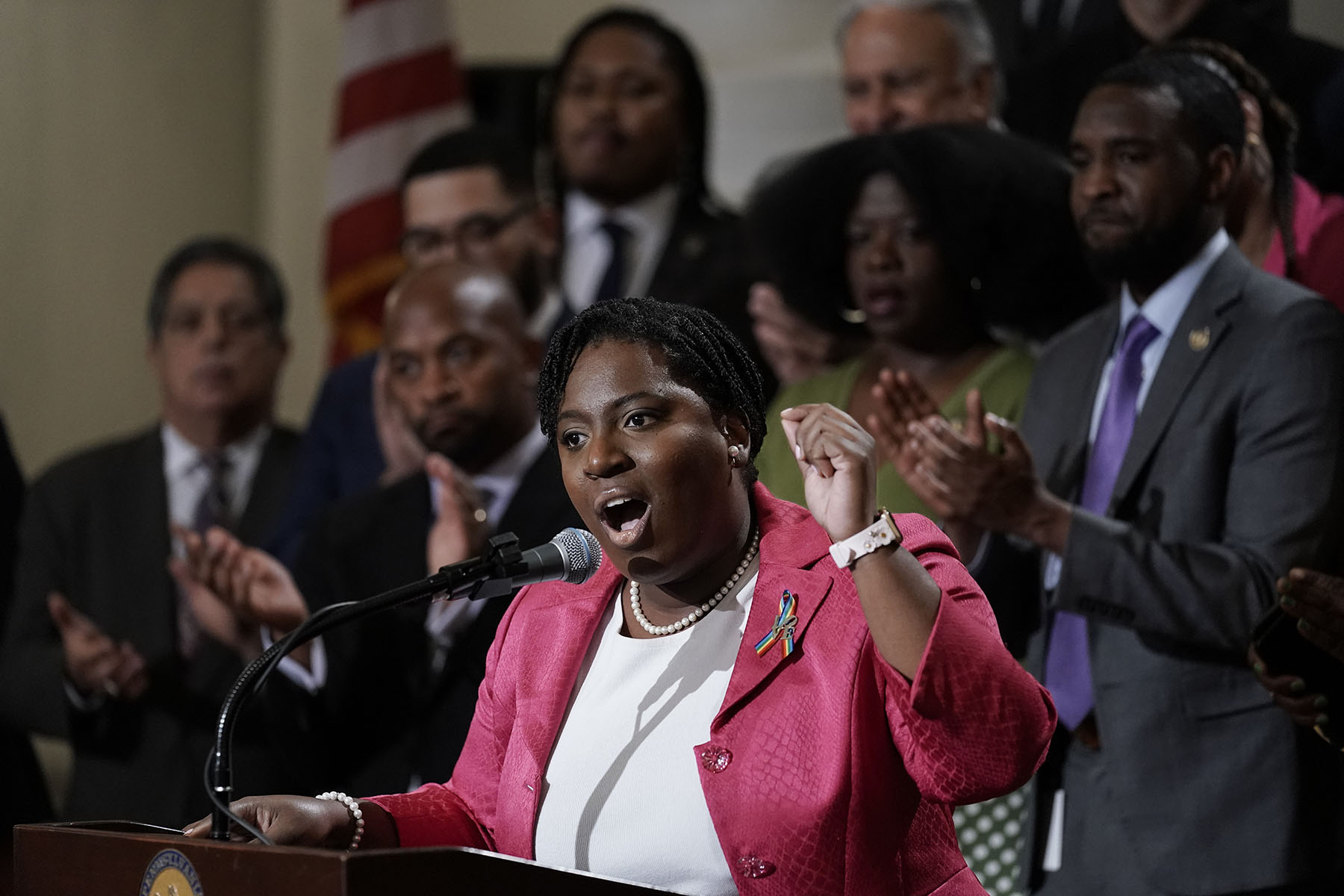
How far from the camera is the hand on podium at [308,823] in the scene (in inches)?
83.0

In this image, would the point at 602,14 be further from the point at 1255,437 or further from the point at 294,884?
the point at 294,884

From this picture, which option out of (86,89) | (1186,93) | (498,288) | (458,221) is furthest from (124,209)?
(1186,93)

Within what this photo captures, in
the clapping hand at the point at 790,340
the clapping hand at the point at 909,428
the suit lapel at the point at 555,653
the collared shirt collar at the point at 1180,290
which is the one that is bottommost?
the suit lapel at the point at 555,653

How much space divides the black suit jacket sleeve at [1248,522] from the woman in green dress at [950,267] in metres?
0.60

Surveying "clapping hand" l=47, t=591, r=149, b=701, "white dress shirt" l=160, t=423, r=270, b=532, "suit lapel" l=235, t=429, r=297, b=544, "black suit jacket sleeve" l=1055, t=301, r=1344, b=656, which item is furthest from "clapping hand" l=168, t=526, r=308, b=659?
"black suit jacket sleeve" l=1055, t=301, r=1344, b=656

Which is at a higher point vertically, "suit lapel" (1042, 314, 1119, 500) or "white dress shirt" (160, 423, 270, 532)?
"suit lapel" (1042, 314, 1119, 500)

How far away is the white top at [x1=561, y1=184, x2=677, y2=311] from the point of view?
15.3ft

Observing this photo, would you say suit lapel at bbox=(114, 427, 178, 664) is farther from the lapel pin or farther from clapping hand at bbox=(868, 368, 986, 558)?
the lapel pin

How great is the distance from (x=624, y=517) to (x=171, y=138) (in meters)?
5.39

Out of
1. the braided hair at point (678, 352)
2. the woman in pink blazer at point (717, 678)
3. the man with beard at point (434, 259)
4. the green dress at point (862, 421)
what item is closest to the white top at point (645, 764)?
the woman in pink blazer at point (717, 678)

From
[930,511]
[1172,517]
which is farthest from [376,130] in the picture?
[1172,517]

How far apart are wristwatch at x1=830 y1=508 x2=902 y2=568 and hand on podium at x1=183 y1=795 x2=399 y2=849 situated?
703 mm

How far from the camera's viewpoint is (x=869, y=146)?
3848 mm

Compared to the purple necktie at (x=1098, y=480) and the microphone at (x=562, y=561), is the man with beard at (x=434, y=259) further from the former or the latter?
the microphone at (x=562, y=561)
